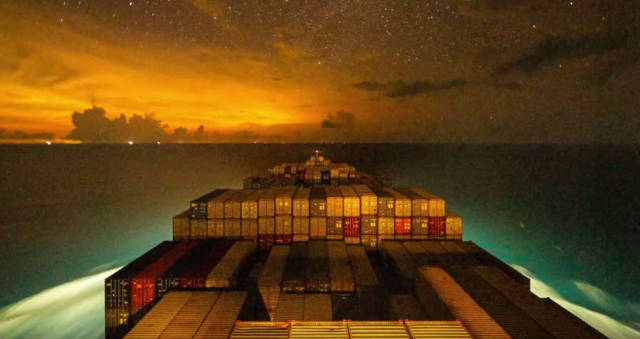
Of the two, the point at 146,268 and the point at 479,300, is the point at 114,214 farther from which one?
the point at 479,300

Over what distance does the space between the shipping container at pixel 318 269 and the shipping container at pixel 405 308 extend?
337 cm

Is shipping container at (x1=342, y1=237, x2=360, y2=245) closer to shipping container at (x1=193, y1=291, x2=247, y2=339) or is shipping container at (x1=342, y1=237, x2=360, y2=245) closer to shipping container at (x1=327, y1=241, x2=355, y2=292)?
shipping container at (x1=327, y1=241, x2=355, y2=292)

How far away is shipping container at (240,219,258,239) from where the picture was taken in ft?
83.8

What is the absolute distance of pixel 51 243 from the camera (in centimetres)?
4628

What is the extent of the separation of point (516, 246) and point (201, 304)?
5326cm

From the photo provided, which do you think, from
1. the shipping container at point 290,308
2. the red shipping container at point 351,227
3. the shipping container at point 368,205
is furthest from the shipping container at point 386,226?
the shipping container at point 290,308

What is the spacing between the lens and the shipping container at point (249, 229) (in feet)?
83.8

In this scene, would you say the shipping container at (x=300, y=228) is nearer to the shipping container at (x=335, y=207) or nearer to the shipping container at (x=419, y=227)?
the shipping container at (x=335, y=207)

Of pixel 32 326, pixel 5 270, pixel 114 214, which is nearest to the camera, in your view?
pixel 32 326

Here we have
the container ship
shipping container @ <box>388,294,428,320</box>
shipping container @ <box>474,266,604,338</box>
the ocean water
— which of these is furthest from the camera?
the ocean water

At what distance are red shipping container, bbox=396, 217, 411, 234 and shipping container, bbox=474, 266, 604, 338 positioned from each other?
9.41 metres

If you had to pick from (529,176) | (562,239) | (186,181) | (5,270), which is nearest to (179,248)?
(5,270)

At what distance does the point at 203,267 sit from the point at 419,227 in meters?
16.5

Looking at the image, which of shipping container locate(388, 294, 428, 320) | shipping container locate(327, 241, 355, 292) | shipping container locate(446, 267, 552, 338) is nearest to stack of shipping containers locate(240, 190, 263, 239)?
shipping container locate(327, 241, 355, 292)
